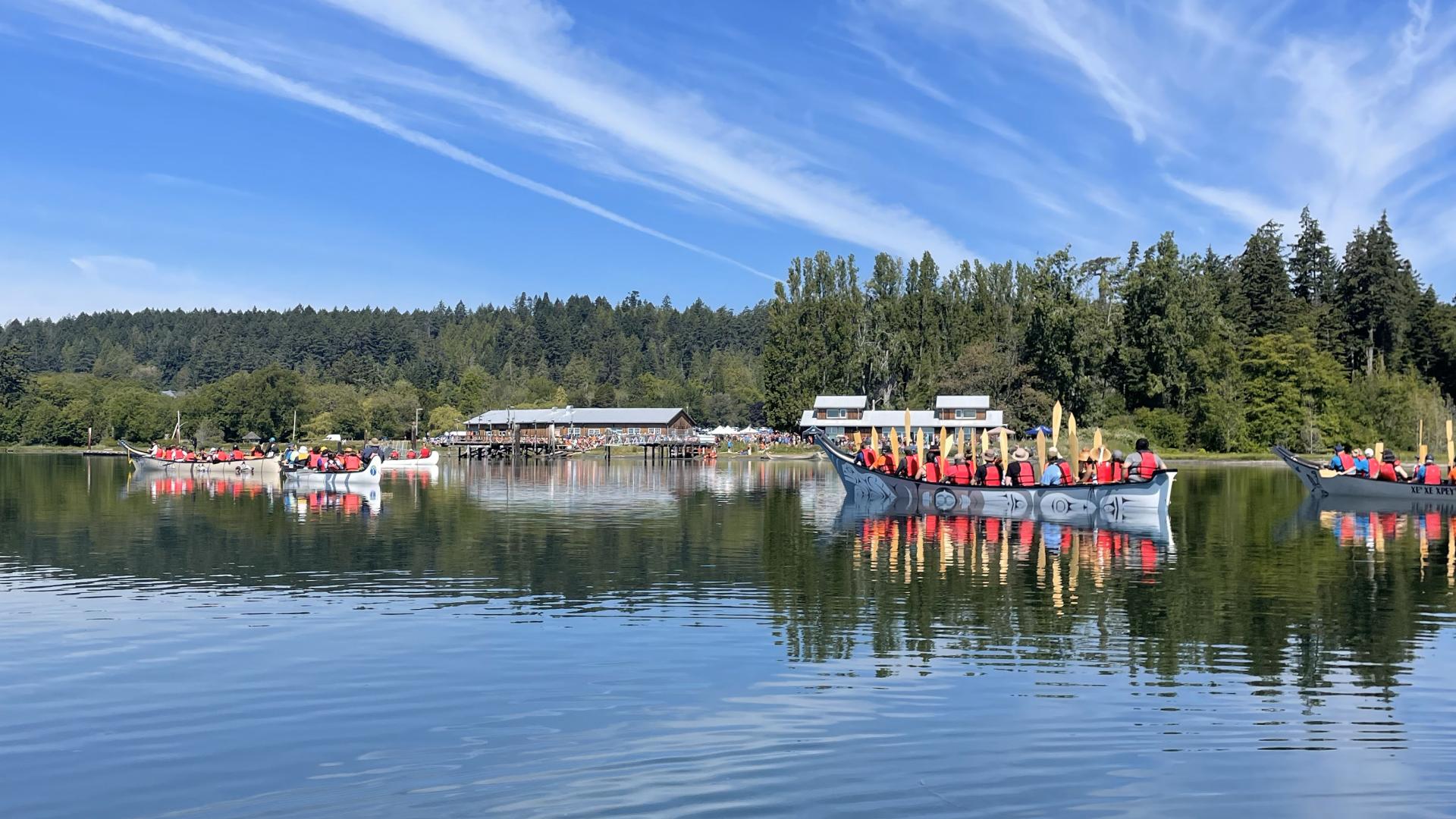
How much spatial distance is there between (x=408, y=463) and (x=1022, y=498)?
184 ft

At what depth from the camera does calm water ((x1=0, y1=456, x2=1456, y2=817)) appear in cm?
948

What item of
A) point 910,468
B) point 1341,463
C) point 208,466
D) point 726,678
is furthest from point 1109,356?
point 726,678

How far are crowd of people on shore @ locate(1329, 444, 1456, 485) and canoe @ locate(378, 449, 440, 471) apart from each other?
58305 mm

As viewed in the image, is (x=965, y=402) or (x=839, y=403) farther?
(x=839, y=403)

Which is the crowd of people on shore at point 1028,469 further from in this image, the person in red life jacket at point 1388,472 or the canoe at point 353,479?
the canoe at point 353,479

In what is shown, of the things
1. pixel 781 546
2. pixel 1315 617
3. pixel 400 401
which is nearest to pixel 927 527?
pixel 781 546

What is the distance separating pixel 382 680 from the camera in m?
13.4

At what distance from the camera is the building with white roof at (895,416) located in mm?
98875

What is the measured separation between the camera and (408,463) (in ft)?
272

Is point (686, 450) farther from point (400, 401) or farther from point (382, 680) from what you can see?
point (382, 680)

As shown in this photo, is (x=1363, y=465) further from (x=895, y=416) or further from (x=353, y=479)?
(x=895, y=416)

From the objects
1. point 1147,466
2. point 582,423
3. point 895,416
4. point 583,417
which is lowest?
point 1147,466

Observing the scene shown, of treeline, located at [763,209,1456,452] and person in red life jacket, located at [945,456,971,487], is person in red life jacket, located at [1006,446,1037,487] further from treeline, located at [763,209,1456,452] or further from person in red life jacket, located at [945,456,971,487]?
treeline, located at [763,209,1456,452]

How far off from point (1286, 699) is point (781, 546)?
1655cm
